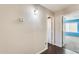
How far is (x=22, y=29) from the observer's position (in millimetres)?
1337

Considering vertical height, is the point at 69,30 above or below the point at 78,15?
below

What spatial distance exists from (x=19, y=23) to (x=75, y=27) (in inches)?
32.0

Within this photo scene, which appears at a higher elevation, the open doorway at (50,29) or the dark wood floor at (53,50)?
the open doorway at (50,29)

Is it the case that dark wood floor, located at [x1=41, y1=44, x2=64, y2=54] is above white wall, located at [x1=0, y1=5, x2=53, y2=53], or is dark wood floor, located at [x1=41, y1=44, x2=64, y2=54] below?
below

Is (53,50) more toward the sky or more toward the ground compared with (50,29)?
more toward the ground

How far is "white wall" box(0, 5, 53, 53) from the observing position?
122cm

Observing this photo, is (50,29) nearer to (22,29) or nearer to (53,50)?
(53,50)

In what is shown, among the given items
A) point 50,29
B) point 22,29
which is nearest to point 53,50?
point 50,29

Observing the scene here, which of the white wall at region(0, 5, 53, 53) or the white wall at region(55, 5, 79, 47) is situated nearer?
the white wall at region(0, 5, 53, 53)

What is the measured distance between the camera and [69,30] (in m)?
1.36

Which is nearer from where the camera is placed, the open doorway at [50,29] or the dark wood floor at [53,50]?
the dark wood floor at [53,50]

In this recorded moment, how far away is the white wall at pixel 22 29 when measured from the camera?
1221mm

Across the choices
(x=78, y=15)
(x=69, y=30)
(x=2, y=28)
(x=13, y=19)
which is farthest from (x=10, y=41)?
(x=78, y=15)
